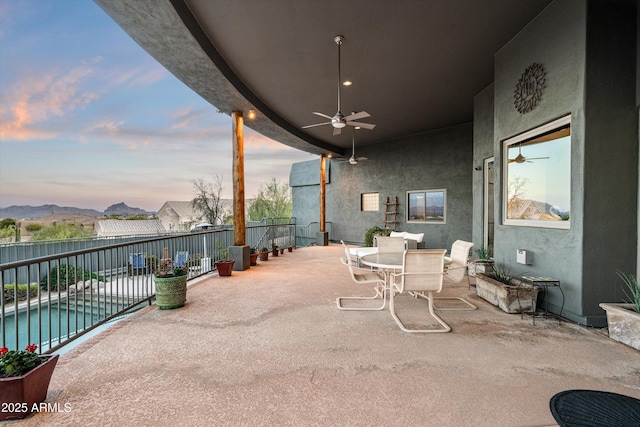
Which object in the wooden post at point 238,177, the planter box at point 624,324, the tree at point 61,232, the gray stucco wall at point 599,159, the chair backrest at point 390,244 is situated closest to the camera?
the planter box at point 624,324

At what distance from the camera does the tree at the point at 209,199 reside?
15742mm

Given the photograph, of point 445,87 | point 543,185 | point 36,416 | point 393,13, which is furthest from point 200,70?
point 543,185

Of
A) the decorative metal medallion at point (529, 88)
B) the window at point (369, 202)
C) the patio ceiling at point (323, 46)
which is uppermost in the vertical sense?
the patio ceiling at point (323, 46)

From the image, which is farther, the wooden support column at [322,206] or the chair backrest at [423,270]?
the wooden support column at [322,206]

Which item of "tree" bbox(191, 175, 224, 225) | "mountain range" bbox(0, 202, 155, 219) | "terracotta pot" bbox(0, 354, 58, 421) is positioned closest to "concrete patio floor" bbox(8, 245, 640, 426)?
"terracotta pot" bbox(0, 354, 58, 421)

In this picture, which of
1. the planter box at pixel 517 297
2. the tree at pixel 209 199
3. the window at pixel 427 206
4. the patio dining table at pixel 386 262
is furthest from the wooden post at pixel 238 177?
the tree at pixel 209 199

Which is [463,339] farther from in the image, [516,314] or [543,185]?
[543,185]

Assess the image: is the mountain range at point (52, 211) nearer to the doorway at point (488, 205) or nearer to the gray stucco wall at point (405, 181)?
the gray stucco wall at point (405, 181)

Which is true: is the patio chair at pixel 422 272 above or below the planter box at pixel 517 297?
above

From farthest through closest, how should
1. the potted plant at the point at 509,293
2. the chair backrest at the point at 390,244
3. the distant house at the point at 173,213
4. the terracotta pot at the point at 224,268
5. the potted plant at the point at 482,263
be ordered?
the distant house at the point at 173,213 < the terracotta pot at the point at 224,268 < the potted plant at the point at 482,263 < the chair backrest at the point at 390,244 < the potted plant at the point at 509,293

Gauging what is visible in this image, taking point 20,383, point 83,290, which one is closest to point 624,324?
point 20,383

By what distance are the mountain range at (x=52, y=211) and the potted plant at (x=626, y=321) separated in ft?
79.6

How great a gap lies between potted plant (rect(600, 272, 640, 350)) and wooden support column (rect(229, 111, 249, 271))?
18.5 ft

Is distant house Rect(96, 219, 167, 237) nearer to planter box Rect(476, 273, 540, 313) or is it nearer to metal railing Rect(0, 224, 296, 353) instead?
metal railing Rect(0, 224, 296, 353)
